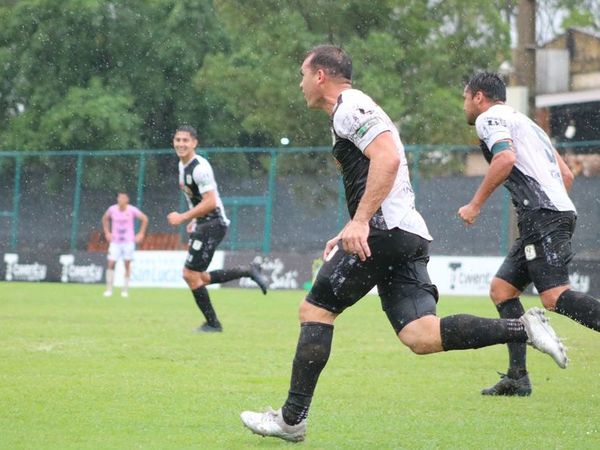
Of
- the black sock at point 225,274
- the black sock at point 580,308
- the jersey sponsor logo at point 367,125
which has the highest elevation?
the jersey sponsor logo at point 367,125

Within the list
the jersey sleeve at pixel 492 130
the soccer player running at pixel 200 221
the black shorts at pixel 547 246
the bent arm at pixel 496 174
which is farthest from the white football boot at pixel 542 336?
the soccer player running at pixel 200 221

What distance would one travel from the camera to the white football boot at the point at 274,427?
246 inches

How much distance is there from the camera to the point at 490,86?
8125 mm

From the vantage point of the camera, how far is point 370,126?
610 cm

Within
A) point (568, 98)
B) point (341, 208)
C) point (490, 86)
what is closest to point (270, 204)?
point (341, 208)

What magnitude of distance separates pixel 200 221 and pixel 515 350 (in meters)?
5.63

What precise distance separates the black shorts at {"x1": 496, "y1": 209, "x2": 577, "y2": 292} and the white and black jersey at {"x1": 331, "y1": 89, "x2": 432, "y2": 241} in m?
1.74

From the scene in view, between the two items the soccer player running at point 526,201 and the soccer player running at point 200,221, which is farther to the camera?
the soccer player running at point 200,221

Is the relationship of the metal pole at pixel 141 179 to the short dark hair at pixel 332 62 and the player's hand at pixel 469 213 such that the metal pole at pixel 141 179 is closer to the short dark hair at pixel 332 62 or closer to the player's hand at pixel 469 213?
the player's hand at pixel 469 213

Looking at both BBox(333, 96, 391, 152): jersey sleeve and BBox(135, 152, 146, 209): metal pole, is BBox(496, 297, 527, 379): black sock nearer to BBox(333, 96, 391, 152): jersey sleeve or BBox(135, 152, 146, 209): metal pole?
BBox(333, 96, 391, 152): jersey sleeve

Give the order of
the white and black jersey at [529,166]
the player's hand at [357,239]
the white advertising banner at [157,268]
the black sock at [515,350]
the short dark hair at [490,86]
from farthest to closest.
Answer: the white advertising banner at [157,268], the black sock at [515,350], the short dark hair at [490,86], the white and black jersey at [529,166], the player's hand at [357,239]

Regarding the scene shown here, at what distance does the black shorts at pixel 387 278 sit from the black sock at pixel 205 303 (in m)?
6.58

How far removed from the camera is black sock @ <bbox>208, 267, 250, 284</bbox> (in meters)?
13.4

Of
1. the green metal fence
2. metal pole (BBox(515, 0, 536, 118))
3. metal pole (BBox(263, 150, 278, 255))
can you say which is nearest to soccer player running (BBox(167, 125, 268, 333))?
metal pole (BBox(515, 0, 536, 118))
